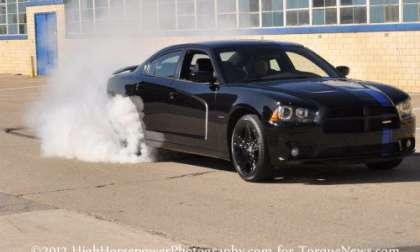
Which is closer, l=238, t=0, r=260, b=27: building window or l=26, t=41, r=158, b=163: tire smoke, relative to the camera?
l=26, t=41, r=158, b=163: tire smoke

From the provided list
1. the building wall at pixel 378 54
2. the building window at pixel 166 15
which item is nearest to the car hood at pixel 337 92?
the building wall at pixel 378 54

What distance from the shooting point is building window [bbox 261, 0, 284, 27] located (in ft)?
79.9

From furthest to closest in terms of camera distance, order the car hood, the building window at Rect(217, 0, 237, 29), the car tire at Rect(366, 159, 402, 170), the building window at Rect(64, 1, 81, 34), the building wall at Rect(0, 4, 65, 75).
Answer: the building wall at Rect(0, 4, 65, 75) < the building window at Rect(64, 1, 81, 34) < the building window at Rect(217, 0, 237, 29) < the car tire at Rect(366, 159, 402, 170) < the car hood

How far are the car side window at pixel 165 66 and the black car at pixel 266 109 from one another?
15 millimetres

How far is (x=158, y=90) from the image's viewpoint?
34.2ft

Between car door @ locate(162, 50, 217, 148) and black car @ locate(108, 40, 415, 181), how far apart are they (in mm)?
11

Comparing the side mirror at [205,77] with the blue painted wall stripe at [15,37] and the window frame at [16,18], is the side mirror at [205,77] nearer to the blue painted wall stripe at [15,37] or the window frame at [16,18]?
the blue painted wall stripe at [15,37]

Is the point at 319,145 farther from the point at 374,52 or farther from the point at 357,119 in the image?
the point at 374,52

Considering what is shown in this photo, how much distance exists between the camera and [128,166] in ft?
34.7

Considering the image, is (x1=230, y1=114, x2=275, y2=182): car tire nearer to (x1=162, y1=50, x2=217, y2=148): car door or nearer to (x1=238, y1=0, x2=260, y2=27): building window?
(x1=162, y1=50, x2=217, y2=148): car door

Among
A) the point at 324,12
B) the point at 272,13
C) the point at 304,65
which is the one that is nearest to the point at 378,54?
the point at 324,12

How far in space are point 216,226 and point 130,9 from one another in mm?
17646

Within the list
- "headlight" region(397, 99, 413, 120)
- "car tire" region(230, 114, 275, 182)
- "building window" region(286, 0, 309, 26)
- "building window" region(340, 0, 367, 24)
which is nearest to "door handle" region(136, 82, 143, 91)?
"car tire" region(230, 114, 275, 182)

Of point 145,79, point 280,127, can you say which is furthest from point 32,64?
point 280,127
